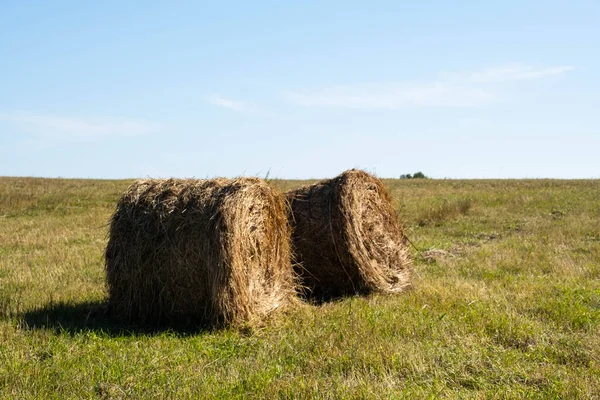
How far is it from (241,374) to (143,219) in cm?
293

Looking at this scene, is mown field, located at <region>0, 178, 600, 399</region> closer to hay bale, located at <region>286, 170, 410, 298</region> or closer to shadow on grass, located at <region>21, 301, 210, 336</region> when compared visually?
shadow on grass, located at <region>21, 301, 210, 336</region>

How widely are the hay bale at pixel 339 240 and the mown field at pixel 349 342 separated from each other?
426 millimetres

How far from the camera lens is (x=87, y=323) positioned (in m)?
7.63

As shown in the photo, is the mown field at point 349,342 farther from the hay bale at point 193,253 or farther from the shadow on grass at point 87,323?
the hay bale at point 193,253

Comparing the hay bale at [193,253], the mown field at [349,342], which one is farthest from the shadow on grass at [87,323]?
the hay bale at [193,253]

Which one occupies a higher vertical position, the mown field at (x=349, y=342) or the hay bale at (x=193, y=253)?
the hay bale at (x=193, y=253)

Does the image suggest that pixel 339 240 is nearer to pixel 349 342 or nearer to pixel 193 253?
pixel 193 253

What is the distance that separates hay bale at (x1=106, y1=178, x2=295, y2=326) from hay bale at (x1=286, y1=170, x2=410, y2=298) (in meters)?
1.16

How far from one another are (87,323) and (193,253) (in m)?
1.66

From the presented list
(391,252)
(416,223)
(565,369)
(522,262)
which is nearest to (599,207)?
(416,223)

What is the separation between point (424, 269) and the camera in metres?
11.4

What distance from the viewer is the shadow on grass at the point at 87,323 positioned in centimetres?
722

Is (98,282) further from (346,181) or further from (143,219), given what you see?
(346,181)

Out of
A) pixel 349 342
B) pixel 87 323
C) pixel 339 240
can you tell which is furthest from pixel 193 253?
pixel 339 240
